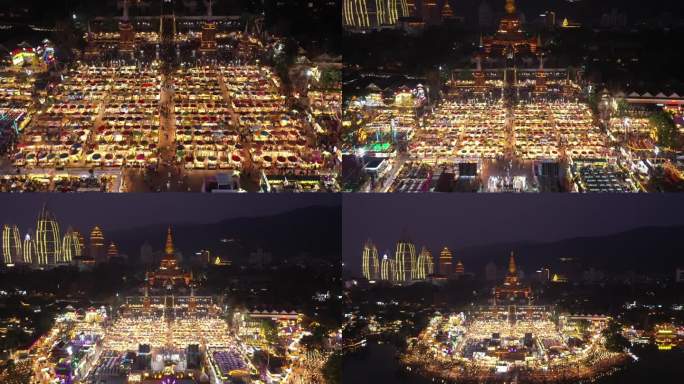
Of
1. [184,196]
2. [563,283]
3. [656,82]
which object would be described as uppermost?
[656,82]

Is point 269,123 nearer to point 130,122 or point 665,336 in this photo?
point 130,122

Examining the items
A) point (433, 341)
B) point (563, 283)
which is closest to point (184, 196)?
point (433, 341)

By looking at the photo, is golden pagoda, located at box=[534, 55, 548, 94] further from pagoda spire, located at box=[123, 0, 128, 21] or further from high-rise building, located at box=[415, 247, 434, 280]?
pagoda spire, located at box=[123, 0, 128, 21]

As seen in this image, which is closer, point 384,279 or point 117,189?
point 117,189

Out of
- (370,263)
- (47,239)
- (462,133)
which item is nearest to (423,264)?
(370,263)

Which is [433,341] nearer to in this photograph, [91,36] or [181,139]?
[181,139]

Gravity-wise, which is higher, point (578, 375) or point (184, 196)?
point (184, 196)

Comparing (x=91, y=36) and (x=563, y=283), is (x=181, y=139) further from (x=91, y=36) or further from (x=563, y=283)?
(x=563, y=283)
